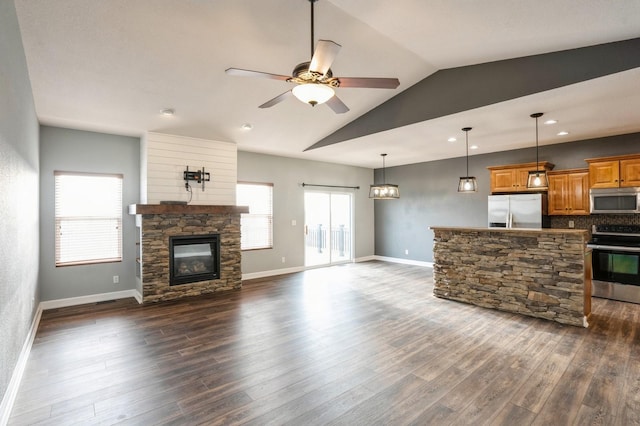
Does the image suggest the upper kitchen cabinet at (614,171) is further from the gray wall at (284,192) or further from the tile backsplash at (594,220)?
the gray wall at (284,192)

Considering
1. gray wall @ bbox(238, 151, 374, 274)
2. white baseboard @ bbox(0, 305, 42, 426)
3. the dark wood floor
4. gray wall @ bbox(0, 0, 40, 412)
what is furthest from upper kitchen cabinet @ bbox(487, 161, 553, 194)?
white baseboard @ bbox(0, 305, 42, 426)

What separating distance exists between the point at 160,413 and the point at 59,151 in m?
4.72

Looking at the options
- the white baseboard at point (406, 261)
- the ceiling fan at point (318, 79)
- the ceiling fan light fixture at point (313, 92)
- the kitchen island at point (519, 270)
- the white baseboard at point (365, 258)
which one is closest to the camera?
the ceiling fan at point (318, 79)

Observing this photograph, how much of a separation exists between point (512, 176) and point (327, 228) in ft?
14.7

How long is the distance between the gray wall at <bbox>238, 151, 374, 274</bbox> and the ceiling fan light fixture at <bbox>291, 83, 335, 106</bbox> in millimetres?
4507

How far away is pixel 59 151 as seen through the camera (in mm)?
5008

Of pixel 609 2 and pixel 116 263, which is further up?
pixel 609 2

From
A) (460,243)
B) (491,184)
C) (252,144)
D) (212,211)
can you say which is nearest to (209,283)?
(212,211)

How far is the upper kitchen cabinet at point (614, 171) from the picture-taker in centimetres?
508

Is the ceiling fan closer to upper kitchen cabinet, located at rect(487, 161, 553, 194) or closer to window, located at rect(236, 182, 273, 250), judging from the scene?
window, located at rect(236, 182, 273, 250)

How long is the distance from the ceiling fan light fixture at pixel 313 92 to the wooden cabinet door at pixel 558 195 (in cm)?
552

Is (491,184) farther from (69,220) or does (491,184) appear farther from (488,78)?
(69,220)

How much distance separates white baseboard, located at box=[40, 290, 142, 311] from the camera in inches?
193

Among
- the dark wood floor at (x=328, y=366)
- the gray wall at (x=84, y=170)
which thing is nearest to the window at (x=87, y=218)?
the gray wall at (x=84, y=170)
